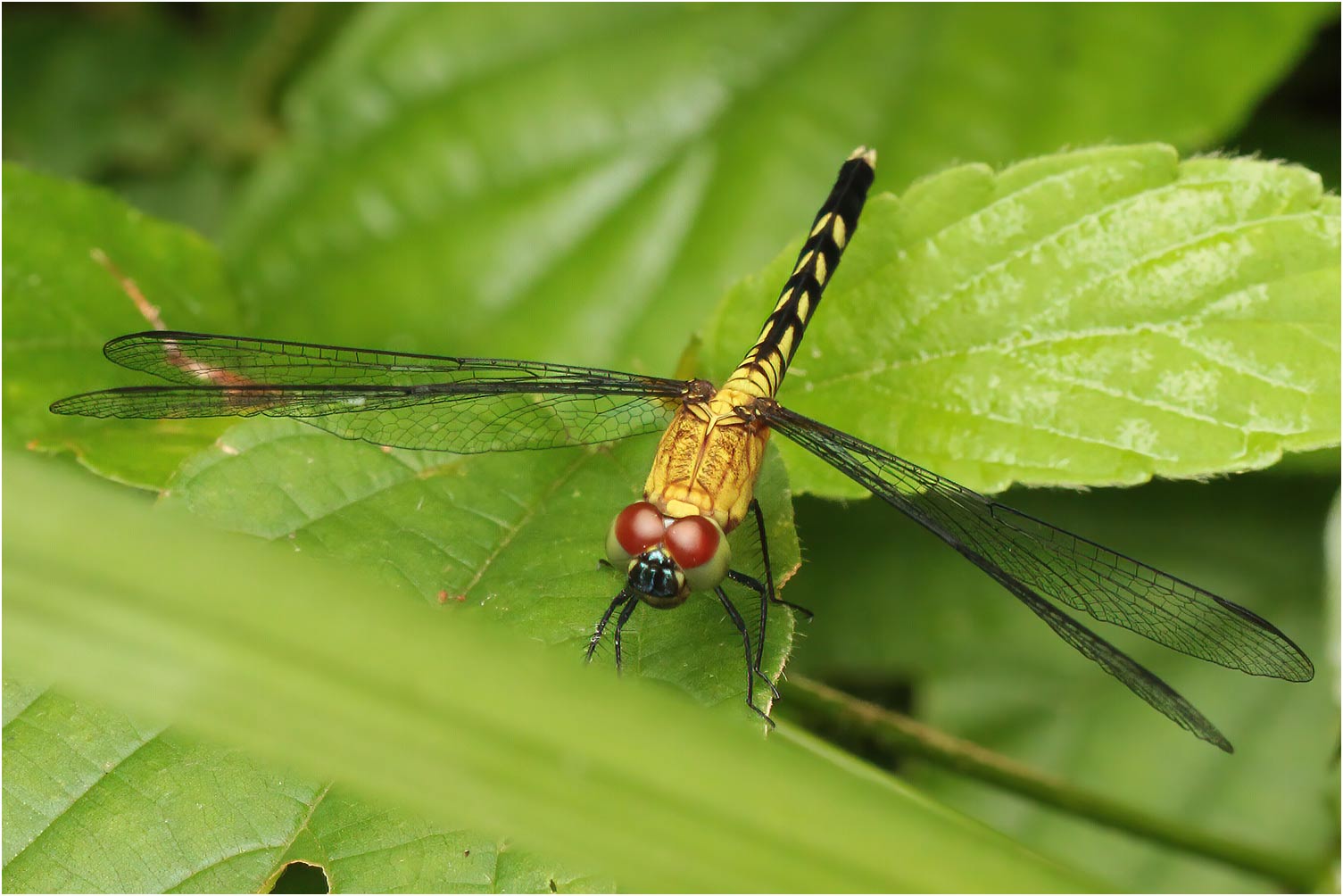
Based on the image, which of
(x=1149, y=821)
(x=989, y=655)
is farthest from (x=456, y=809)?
(x=989, y=655)

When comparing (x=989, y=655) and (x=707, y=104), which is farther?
(x=707, y=104)

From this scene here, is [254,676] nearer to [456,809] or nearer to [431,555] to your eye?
[456,809]

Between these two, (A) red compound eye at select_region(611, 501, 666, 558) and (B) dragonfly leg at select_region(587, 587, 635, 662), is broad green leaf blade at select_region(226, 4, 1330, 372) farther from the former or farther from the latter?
(B) dragonfly leg at select_region(587, 587, 635, 662)

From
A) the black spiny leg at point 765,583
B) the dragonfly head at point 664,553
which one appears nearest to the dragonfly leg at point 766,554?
the black spiny leg at point 765,583

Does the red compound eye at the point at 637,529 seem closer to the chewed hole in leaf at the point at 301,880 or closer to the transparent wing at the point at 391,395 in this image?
the transparent wing at the point at 391,395

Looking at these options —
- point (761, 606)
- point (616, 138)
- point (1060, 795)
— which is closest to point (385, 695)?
point (761, 606)

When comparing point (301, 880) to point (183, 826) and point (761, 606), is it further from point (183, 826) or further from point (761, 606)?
point (761, 606)

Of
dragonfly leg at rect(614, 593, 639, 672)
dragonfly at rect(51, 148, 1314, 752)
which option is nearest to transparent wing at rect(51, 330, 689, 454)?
dragonfly at rect(51, 148, 1314, 752)
